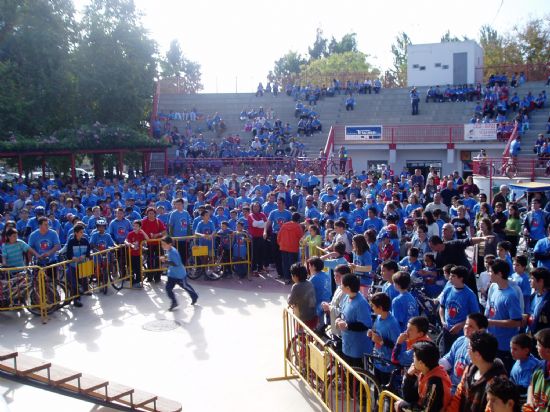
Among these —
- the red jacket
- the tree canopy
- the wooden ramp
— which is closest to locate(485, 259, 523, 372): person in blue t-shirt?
the wooden ramp

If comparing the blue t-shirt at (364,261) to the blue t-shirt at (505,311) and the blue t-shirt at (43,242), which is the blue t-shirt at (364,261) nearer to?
the blue t-shirt at (505,311)

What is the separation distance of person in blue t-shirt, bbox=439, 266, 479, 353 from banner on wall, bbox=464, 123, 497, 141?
23908 millimetres

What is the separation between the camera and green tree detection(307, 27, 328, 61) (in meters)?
91.5

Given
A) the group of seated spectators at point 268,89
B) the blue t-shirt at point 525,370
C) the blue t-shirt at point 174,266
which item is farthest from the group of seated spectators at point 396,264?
the group of seated spectators at point 268,89

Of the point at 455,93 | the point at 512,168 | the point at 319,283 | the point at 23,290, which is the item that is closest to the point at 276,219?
the point at 319,283

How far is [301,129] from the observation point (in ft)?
111

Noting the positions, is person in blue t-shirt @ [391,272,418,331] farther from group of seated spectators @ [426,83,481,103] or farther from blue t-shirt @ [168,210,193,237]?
group of seated spectators @ [426,83,481,103]

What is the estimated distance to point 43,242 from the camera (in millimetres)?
11055

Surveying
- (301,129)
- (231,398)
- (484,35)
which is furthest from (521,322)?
(484,35)

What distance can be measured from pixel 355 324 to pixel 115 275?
739cm

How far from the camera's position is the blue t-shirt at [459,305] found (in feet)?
21.5

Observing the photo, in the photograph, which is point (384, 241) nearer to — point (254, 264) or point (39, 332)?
point (254, 264)

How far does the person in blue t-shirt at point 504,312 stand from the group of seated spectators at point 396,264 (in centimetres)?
1

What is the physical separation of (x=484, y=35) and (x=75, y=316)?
2825 inches
